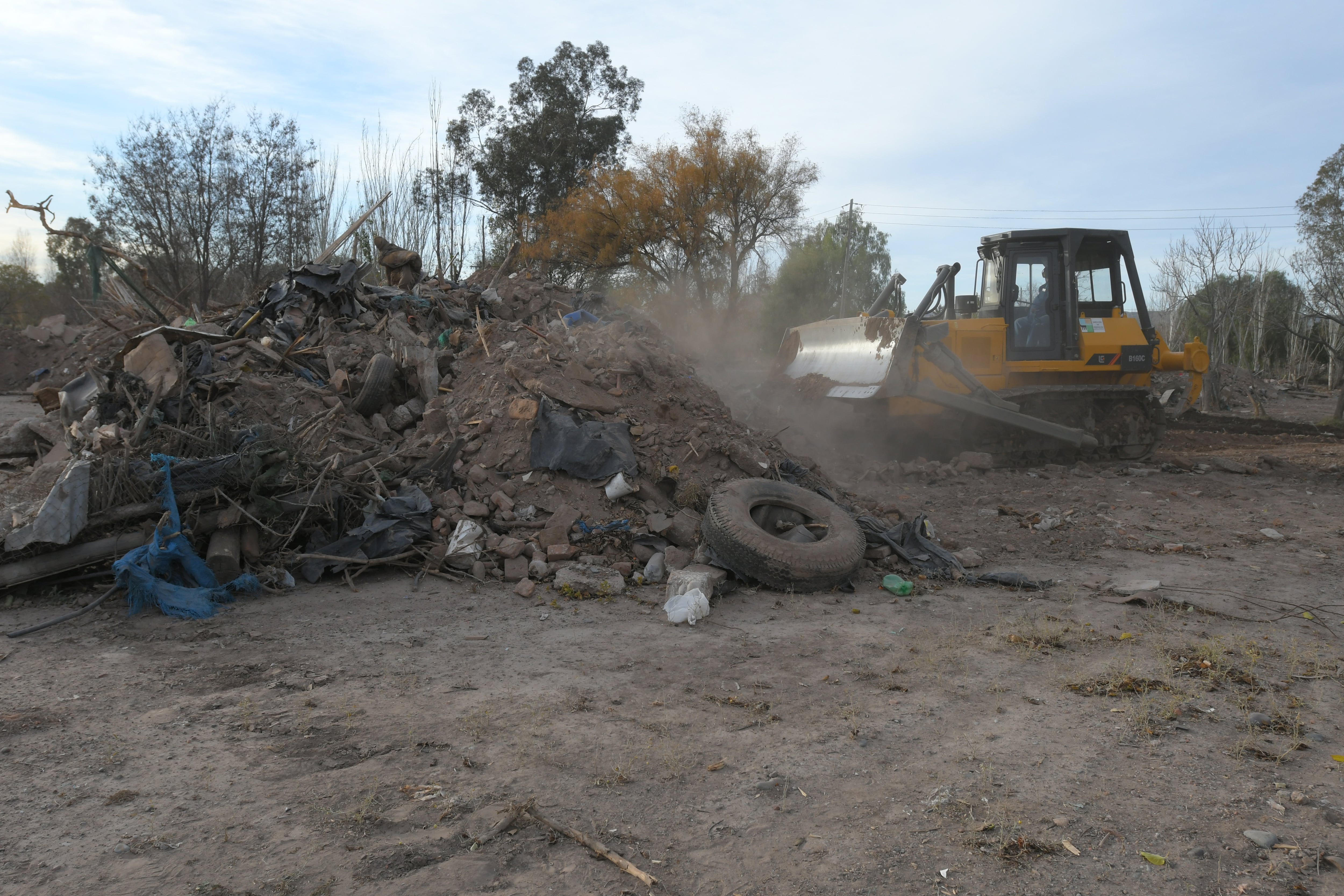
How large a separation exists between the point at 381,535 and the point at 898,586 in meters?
3.81

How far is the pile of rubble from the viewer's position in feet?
18.6

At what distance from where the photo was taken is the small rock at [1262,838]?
103 inches

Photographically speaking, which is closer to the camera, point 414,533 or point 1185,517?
point 414,533

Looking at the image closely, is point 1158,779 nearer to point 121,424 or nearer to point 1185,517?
point 1185,517

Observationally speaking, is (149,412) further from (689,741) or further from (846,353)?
(846,353)

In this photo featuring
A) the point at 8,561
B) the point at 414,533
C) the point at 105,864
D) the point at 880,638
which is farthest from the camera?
the point at 414,533

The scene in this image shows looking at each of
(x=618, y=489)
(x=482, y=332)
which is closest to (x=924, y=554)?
(x=618, y=489)

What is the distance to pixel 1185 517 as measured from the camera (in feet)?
26.4

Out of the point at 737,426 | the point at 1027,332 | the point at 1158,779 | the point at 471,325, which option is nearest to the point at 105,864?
the point at 1158,779

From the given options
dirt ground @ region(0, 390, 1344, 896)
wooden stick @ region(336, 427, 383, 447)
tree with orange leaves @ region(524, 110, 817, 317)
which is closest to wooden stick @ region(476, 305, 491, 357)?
wooden stick @ region(336, 427, 383, 447)

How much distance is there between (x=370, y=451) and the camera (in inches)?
282

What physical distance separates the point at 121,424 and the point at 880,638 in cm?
586

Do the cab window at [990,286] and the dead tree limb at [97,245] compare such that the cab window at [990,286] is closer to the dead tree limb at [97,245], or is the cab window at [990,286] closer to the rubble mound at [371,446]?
the rubble mound at [371,446]

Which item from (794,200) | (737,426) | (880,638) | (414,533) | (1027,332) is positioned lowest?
(880,638)
